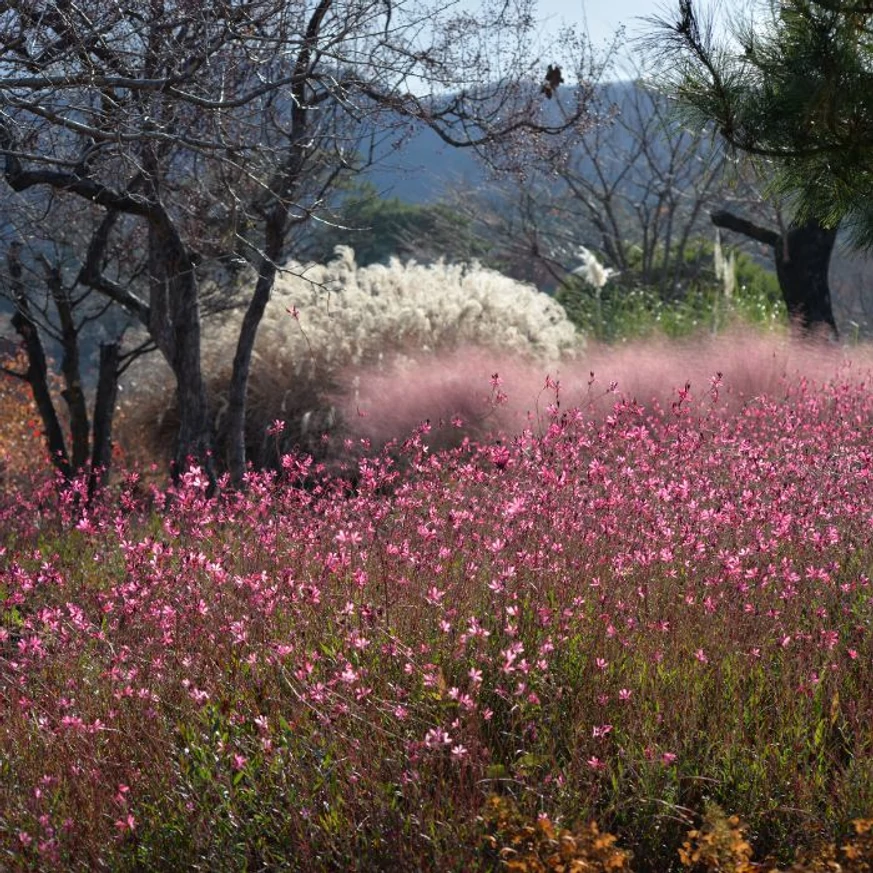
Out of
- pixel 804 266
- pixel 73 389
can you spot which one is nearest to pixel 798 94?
pixel 73 389

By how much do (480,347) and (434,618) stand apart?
296 inches

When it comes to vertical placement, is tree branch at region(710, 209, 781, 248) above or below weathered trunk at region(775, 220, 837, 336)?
above

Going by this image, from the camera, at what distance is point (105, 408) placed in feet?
32.2

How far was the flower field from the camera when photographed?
2873 mm

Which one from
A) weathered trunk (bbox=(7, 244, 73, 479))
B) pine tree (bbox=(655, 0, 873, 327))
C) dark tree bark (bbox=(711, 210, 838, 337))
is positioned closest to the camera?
pine tree (bbox=(655, 0, 873, 327))

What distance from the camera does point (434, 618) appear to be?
3.76m

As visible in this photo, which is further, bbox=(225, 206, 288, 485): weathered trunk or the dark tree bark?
the dark tree bark

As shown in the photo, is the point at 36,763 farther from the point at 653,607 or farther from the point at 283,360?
the point at 283,360

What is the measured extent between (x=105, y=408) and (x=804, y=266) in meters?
8.80

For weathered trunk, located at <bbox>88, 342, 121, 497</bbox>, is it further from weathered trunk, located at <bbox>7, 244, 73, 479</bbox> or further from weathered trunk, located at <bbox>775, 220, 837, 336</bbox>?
weathered trunk, located at <bbox>775, 220, 837, 336</bbox>

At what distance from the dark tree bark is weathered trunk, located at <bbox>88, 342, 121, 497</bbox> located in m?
7.79

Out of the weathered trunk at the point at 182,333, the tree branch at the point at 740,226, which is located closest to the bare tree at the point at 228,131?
the weathered trunk at the point at 182,333

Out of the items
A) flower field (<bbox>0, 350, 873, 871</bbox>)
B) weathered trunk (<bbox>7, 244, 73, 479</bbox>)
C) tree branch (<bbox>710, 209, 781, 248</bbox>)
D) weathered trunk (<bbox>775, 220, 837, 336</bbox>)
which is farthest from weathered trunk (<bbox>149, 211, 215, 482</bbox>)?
weathered trunk (<bbox>775, 220, 837, 336</bbox>)

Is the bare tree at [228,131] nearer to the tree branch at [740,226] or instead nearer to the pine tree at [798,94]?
the pine tree at [798,94]
